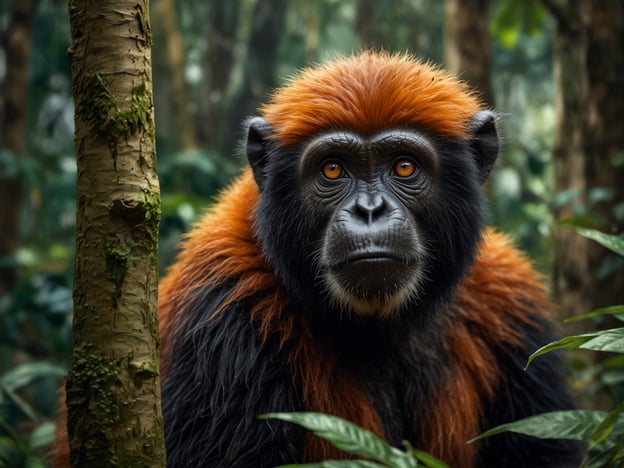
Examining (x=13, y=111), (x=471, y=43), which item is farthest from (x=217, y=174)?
(x=471, y=43)

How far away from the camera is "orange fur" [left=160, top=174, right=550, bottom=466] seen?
377 cm

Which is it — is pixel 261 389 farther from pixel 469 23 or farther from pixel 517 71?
pixel 517 71

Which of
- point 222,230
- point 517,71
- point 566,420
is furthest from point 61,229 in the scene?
point 566,420

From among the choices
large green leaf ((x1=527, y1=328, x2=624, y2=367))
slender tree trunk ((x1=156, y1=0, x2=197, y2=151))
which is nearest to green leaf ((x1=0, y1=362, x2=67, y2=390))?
large green leaf ((x1=527, y1=328, x2=624, y2=367))

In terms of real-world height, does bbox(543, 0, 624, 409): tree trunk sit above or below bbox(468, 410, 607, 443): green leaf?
above

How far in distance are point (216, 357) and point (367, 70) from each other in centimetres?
151

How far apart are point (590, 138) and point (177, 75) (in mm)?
5579

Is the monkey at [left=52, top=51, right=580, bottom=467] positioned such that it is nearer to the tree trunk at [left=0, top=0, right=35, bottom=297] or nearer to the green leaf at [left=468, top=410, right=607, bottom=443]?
the green leaf at [left=468, top=410, right=607, bottom=443]

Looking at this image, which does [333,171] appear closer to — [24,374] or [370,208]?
[370,208]

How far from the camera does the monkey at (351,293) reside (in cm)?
355

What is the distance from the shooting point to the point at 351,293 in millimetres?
3562

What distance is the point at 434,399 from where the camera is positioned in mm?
4102

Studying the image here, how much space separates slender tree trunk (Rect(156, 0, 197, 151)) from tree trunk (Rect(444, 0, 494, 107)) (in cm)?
372

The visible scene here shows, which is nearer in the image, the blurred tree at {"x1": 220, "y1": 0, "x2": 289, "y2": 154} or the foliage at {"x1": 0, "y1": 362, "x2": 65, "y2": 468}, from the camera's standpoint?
the foliage at {"x1": 0, "y1": 362, "x2": 65, "y2": 468}
